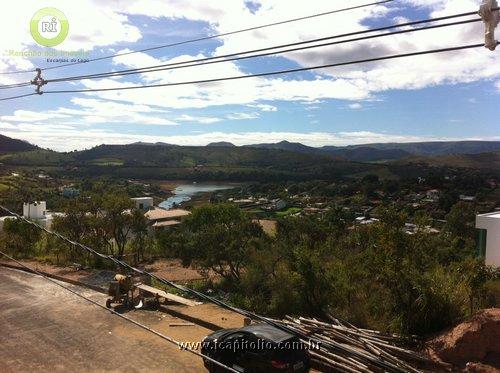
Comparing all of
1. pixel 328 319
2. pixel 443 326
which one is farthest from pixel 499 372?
pixel 328 319

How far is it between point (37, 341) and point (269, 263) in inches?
377

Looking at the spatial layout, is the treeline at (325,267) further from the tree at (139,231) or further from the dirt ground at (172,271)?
the dirt ground at (172,271)

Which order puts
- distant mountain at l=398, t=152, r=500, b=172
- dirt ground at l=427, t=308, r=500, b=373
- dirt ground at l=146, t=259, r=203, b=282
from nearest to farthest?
dirt ground at l=427, t=308, r=500, b=373
dirt ground at l=146, t=259, r=203, b=282
distant mountain at l=398, t=152, r=500, b=172

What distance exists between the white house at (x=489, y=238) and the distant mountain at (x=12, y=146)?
167538mm

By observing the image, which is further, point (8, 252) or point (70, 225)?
point (70, 225)

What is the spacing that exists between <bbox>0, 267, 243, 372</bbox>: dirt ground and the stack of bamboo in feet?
10.5

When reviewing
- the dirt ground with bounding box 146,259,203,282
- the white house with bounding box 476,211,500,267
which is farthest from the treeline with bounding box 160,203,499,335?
the white house with bounding box 476,211,500,267

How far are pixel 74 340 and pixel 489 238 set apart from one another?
2549cm

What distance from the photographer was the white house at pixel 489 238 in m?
27.5

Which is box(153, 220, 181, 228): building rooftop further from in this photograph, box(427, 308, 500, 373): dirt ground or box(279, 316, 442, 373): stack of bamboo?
box(427, 308, 500, 373): dirt ground

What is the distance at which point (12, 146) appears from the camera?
171250 millimetres

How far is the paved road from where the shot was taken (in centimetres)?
1155

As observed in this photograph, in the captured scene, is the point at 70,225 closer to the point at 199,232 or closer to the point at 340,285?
the point at 199,232

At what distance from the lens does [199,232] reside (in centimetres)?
2644
